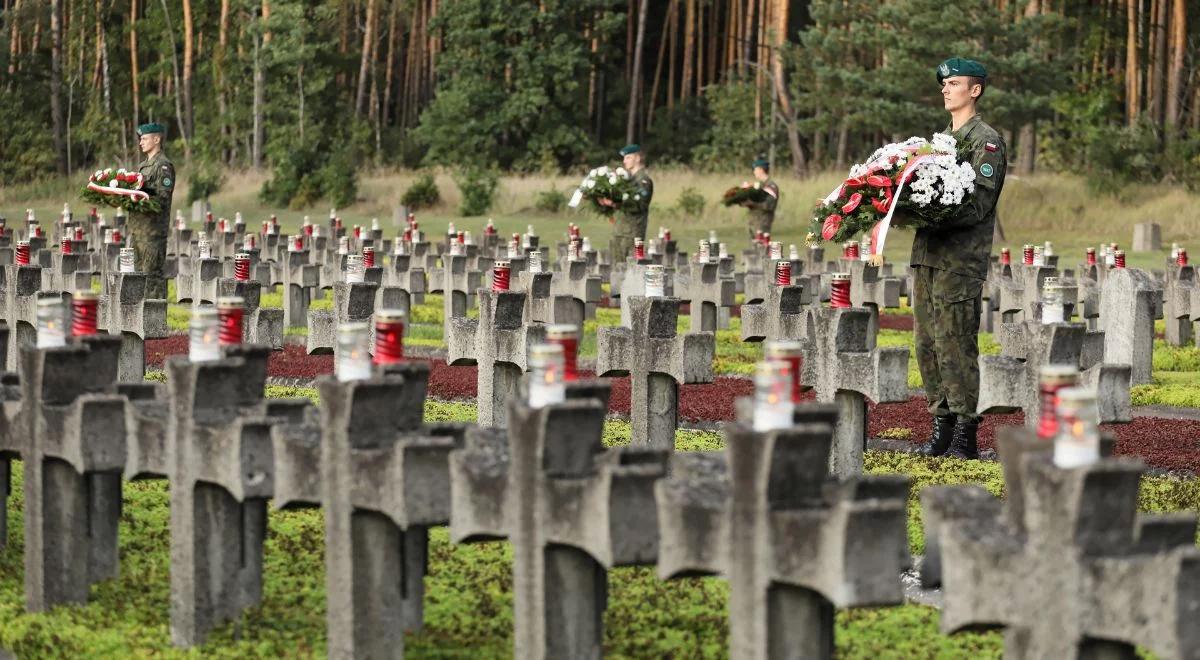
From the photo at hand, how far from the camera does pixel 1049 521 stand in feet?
19.1

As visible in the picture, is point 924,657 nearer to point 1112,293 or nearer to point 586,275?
point 1112,293

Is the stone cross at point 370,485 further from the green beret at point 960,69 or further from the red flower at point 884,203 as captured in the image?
the green beret at point 960,69

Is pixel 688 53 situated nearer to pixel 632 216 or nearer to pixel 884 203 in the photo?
pixel 632 216

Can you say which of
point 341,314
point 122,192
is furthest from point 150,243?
point 341,314

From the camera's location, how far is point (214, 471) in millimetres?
8062

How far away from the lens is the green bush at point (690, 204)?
166ft

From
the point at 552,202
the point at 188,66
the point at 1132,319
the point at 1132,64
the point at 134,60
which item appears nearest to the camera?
the point at 1132,319

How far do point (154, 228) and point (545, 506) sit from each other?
622 inches

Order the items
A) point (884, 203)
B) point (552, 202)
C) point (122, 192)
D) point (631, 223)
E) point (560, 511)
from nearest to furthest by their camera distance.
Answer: point (560, 511) → point (884, 203) → point (122, 192) → point (631, 223) → point (552, 202)

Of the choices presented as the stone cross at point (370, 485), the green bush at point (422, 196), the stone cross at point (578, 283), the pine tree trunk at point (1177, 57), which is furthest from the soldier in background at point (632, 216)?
the pine tree trunk at point (1177, 57)

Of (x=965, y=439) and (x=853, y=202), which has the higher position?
(x=853, y=202)

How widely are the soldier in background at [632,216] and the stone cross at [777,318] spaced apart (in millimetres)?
14191

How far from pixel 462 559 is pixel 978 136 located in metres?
4.47

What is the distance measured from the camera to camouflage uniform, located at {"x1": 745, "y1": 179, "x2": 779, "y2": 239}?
3484 centimetres
